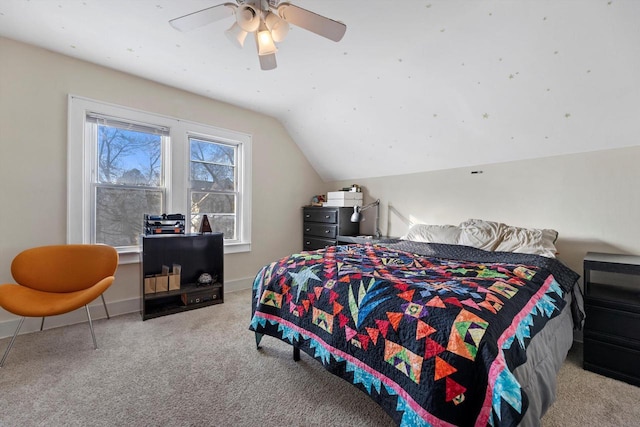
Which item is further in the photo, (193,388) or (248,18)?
(193,388)

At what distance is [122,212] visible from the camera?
9.86 feet

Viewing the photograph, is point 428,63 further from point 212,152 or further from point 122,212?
point 122,212

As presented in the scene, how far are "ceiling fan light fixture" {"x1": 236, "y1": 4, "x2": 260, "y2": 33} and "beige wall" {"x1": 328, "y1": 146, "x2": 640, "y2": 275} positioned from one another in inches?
102

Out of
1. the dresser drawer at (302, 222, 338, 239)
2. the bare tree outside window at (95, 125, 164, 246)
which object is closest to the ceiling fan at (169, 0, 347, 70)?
the bare tree outside window at (95, 125, 164, 246)

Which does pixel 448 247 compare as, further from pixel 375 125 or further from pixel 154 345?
pixel 154 345

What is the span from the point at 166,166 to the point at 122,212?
68cm

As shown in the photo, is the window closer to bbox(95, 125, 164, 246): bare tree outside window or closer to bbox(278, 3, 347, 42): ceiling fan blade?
bbox(95, 125, 164, 246): bare tree outside window

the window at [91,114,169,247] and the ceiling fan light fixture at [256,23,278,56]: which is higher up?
the ceiling fan light fixture at [256,23,278,56]

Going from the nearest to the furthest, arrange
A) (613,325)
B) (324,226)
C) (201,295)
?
(613,325) → (201,295) → (324,226)

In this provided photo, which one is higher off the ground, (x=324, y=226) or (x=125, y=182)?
(x=125, y=182)

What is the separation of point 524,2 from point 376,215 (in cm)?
A: 265

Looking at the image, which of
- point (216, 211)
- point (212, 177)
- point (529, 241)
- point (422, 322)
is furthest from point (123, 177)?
point (529, 241)

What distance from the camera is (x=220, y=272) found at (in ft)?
10.9

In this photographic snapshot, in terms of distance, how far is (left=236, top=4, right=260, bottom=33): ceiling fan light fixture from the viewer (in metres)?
1.53
